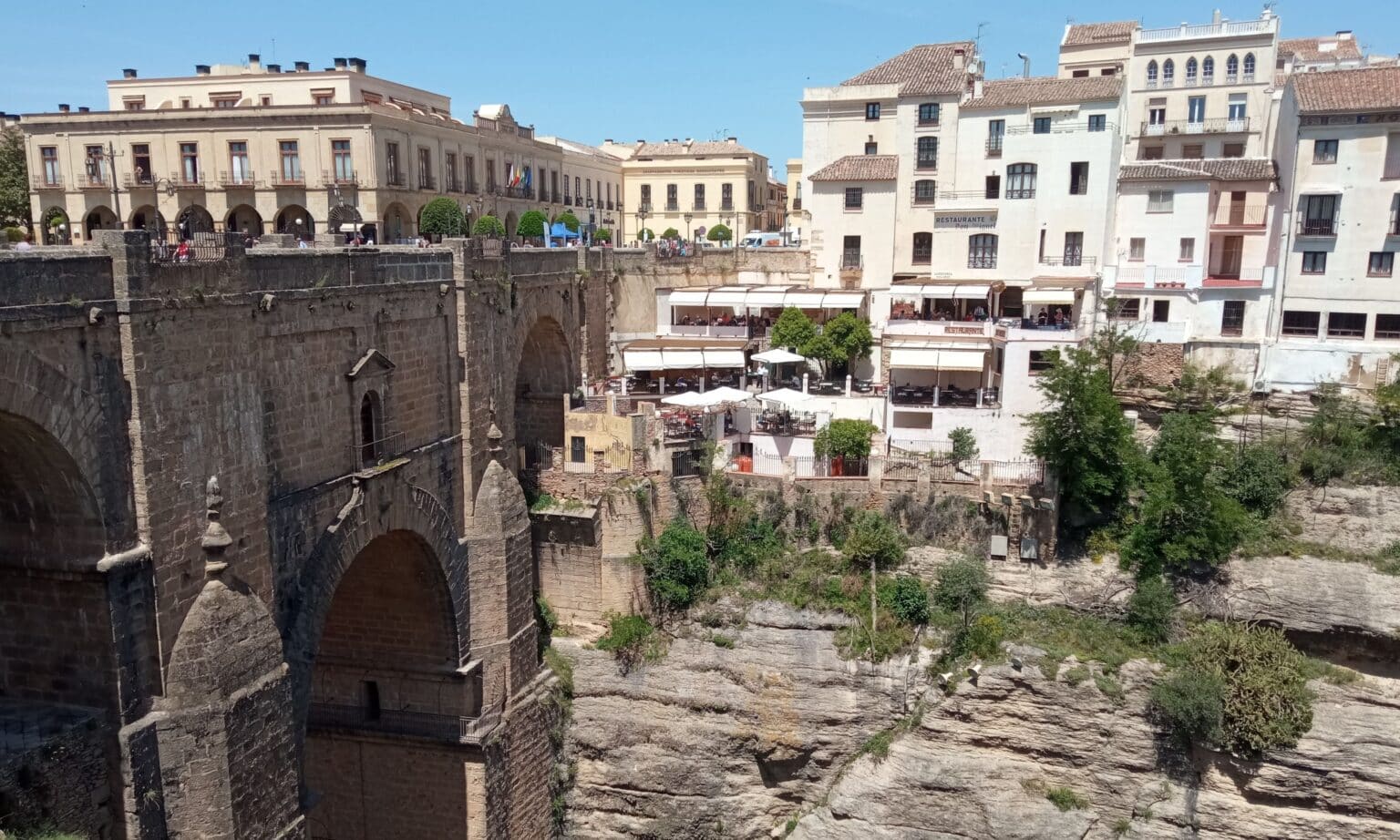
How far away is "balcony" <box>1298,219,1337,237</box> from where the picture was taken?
2817 cm

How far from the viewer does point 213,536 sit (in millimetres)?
12023

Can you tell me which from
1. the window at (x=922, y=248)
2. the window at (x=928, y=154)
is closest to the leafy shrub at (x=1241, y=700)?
the window at (x=922, y=248)

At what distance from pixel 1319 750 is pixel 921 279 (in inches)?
665

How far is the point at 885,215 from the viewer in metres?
32.7

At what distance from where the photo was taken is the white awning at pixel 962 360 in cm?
2672

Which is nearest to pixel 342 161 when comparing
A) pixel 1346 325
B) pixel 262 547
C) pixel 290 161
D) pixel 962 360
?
pixel 290 161

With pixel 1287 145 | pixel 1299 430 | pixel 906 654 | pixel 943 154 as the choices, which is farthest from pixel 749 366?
pixel 1287 145

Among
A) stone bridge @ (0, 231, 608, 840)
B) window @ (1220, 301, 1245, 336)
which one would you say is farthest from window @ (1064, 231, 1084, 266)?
stone bridge @ (0, 231, 608, 840)

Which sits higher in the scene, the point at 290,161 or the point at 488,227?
the point at 290,161

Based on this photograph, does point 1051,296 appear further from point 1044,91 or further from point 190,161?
point 190,161

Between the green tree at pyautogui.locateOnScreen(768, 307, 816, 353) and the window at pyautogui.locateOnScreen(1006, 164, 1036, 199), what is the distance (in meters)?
7.14

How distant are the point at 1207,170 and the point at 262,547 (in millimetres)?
27638

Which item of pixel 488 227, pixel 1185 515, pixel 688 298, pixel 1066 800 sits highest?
pixel 488 227

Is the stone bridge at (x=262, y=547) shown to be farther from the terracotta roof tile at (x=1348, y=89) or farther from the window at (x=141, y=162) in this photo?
the terracotta roof tile at (x=1348, y=89)
